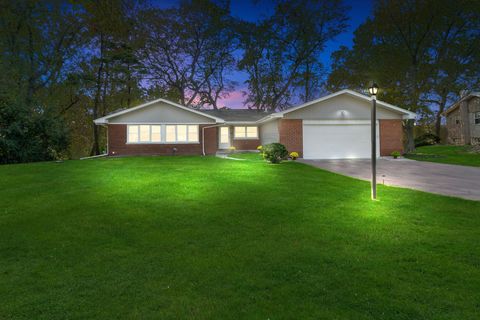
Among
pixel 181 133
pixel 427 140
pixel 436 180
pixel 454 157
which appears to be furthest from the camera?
pixel 427 140

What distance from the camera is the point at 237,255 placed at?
5.65 m

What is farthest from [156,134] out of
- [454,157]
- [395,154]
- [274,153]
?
[454,157]

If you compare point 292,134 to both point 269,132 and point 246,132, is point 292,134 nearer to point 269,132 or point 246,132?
point 269,132

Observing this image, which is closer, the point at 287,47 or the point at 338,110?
the point at 338,110

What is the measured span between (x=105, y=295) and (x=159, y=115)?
896 inches

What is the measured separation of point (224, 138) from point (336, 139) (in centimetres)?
1227

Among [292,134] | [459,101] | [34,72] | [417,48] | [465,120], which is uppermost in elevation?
[417,48]

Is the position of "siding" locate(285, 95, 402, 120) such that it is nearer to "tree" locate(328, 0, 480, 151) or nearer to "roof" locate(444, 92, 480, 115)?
"tree" locate(328, 0, 480, 151)

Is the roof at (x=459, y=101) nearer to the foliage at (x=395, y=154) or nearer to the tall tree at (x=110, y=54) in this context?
the foliage at (x=395, y=154)

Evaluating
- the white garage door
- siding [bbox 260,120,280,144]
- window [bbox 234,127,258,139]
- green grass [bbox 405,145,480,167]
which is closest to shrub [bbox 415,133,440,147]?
green grass [bbox 405,145,480,167]

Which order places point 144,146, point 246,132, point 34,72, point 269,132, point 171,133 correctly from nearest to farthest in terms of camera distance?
point 144,146
point 171,133
point 269,132
point 246,132
point 34,72

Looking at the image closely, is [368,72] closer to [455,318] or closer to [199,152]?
[199,152]

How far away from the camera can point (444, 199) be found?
378 inches

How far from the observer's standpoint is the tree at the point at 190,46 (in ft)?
132
